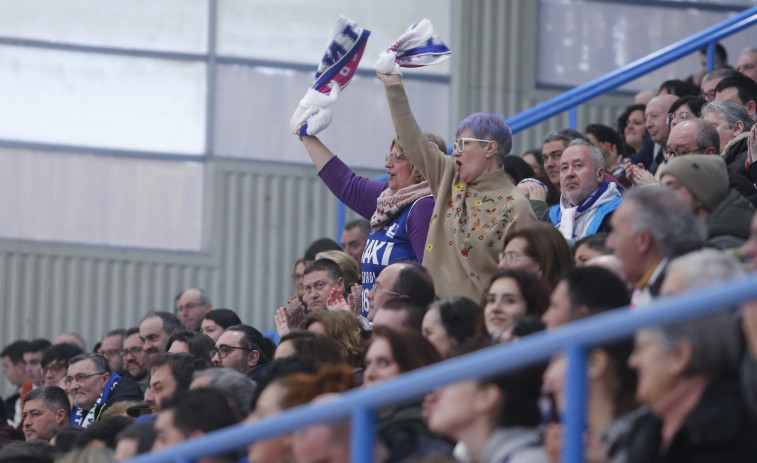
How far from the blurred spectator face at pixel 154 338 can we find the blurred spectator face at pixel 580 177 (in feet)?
8.12

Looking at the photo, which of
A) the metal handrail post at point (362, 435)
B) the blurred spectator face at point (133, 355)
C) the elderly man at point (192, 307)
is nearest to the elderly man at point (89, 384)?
the blurred spectator face at point (133, 355)

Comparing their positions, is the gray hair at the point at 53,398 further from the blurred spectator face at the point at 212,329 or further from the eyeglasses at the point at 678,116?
the eyeglasses at the point at 678,116

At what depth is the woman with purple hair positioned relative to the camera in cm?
474

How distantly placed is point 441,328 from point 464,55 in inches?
252

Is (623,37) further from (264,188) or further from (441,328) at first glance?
(441,328)

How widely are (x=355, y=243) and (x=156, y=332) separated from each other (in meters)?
1.17

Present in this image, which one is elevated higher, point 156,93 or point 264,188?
point 156,93

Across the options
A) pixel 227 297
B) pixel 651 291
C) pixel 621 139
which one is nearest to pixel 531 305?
pixel 651 291

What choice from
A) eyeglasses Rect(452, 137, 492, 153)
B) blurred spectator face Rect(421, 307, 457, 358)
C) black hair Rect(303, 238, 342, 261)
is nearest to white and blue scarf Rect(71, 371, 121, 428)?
black hair Rect(303, 238, 342, 261)

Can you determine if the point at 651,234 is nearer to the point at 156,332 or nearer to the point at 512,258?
the point at 512,258

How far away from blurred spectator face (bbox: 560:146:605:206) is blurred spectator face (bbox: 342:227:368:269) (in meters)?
1.72

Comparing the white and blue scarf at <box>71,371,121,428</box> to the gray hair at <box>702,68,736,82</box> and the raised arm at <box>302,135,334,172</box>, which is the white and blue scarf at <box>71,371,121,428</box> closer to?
the raised arm at <box>302,135,334,172</box>

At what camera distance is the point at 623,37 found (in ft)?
33.0

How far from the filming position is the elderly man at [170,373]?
4664 millimetres
